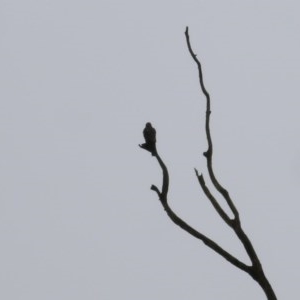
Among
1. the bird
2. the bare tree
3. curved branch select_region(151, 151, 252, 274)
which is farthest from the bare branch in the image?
the bird

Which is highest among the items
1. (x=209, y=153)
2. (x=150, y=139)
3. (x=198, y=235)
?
(x=150, y=139)

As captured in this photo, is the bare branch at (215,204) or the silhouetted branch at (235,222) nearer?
the silhouetted branch at (235,222)

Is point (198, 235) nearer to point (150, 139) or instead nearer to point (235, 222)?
point (235, 222)

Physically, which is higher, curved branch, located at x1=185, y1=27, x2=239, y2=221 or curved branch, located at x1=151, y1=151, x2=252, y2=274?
curved branch, located at x1=185, y1=27, x2=239, y2=221

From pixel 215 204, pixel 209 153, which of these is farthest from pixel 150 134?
pixel 215 204

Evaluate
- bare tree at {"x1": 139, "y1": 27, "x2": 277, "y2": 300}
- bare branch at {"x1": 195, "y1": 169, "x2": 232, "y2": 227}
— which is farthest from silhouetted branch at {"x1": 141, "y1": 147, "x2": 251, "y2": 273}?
bare branch at {"x1": 195, "y1": 169, "x2": 232, "y2": 227}

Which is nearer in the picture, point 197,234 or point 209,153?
point 197,234

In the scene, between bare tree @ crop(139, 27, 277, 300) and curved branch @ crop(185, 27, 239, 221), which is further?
curved branch @ crop(185, 27, 239, 221)

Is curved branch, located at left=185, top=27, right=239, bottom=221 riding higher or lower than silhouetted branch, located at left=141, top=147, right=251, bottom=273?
higher

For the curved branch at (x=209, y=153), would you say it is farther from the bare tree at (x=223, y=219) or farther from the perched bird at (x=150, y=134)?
the perched bird at (x=150, y=134)

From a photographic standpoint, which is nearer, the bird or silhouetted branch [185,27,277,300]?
silhouetted branch [185,27,277,300]

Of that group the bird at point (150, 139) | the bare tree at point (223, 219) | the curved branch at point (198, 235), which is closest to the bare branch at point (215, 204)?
the bare tree at point (223, 219)

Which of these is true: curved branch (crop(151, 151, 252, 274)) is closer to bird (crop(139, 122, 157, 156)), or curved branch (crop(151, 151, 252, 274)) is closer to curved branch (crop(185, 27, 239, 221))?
bird (crop(139, 122, 157, 156))

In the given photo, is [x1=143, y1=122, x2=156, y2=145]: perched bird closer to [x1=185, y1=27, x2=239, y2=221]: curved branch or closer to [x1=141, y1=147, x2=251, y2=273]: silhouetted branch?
[x1=141, y1=147, x2=251, y2=273]: silhouetted branch
